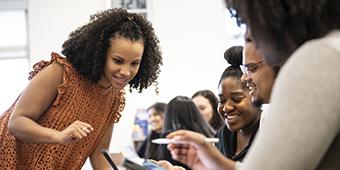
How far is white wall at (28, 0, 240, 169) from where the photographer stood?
4.41 meters

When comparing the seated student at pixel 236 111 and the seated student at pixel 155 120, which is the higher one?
the seated student at pixel 236 111

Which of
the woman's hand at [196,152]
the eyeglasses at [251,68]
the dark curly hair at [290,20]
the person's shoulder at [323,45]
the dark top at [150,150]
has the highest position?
the dark curly hair at [290,20]

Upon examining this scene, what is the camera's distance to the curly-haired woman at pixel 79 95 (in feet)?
5.76

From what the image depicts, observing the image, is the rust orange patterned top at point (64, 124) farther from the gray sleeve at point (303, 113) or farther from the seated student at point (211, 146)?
the gray sleeve at point (303, 113)

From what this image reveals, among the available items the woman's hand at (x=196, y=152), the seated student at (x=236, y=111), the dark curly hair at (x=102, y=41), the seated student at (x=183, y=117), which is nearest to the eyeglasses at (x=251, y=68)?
the woman's hand at (x=196, y=152)

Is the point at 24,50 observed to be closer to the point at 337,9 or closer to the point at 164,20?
the point at 164,20

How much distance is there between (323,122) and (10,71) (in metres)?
4.31

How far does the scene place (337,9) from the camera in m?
0.69

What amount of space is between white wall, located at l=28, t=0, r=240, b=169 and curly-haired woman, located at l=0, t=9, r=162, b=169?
2.44m

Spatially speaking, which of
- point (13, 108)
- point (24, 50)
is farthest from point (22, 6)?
point (13, 108)

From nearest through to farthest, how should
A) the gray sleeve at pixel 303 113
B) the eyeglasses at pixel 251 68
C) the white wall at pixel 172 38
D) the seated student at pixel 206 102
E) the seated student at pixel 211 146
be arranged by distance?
the gray sleeve at pixel 303 113 → the seated student at pixel 211 146 → the eyeglasses at pixel 251 68 → the seated student at pixel 206 102 → the white wall at pixel 172 38

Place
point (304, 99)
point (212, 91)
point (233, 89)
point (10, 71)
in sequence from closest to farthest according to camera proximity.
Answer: point (304, 99), point (233, 89), point (212, 91), point (10, 71)

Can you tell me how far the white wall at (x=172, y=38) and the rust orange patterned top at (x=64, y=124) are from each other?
2538mm

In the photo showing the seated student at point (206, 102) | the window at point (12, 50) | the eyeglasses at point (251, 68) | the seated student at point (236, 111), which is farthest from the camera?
the window at point (12, 50)
